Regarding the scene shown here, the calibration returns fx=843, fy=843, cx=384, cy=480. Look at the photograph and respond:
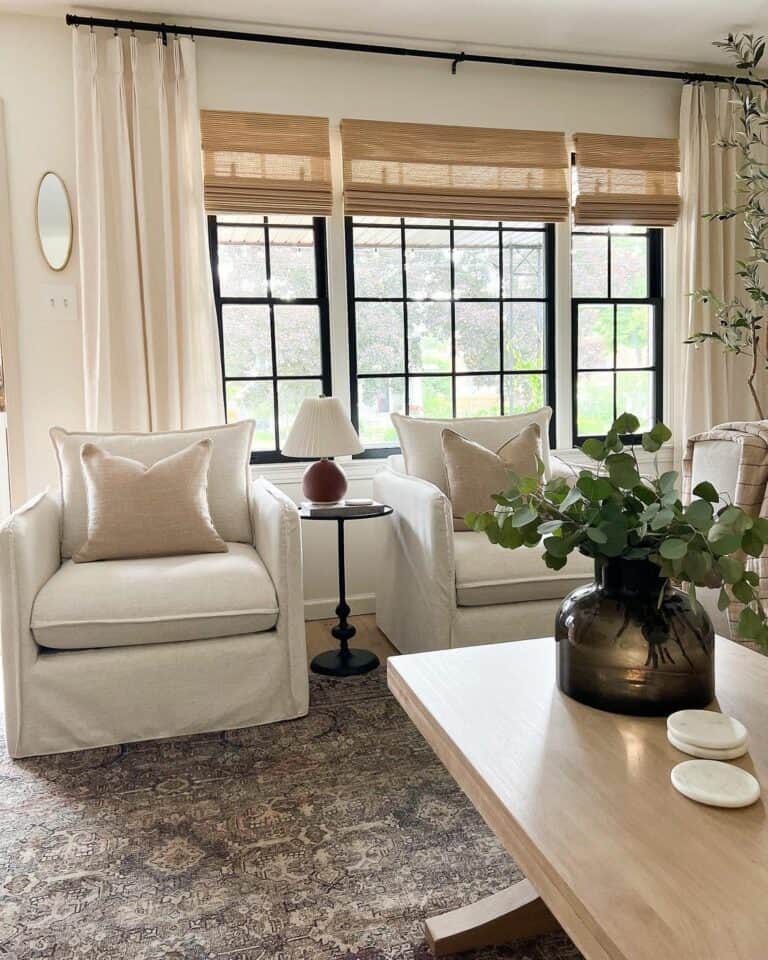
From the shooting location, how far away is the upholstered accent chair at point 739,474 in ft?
8.23

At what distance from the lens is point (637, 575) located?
1.39m

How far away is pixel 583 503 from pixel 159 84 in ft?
9.45

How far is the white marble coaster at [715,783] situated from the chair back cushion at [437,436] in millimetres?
2110

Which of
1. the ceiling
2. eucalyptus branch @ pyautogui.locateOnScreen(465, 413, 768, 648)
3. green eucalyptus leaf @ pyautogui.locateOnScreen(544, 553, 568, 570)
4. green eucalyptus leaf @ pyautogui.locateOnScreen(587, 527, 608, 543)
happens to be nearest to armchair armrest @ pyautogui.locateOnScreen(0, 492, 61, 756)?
eucalyptus branch @ pyautogui.locateOnScreen(465, 413, 768, 648)

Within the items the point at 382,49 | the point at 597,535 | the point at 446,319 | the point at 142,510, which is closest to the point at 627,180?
the point at 446,319

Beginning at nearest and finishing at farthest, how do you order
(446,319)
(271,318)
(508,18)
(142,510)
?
(142,510) → (508,18) → (271,318) → (446,319)

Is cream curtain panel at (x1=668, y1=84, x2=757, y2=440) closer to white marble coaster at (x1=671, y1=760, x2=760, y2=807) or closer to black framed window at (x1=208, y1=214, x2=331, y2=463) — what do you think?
black framed window at (x1=208, y1=214, x2=331, y2=463)

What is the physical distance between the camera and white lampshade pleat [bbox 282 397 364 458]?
124 inches

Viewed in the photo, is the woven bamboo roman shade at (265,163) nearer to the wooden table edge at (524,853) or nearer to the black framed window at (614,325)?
the black framed window at (614,325)

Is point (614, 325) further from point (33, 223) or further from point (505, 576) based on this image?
point (33, 223)

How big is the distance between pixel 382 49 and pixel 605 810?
3.43m

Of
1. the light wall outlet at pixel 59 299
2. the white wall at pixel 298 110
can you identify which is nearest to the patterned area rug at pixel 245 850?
Result: the white wall at pixel 298 110

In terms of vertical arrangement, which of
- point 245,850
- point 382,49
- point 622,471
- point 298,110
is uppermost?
point 382,49

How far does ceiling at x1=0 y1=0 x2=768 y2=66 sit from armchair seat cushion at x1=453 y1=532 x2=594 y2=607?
2205 millimetres
